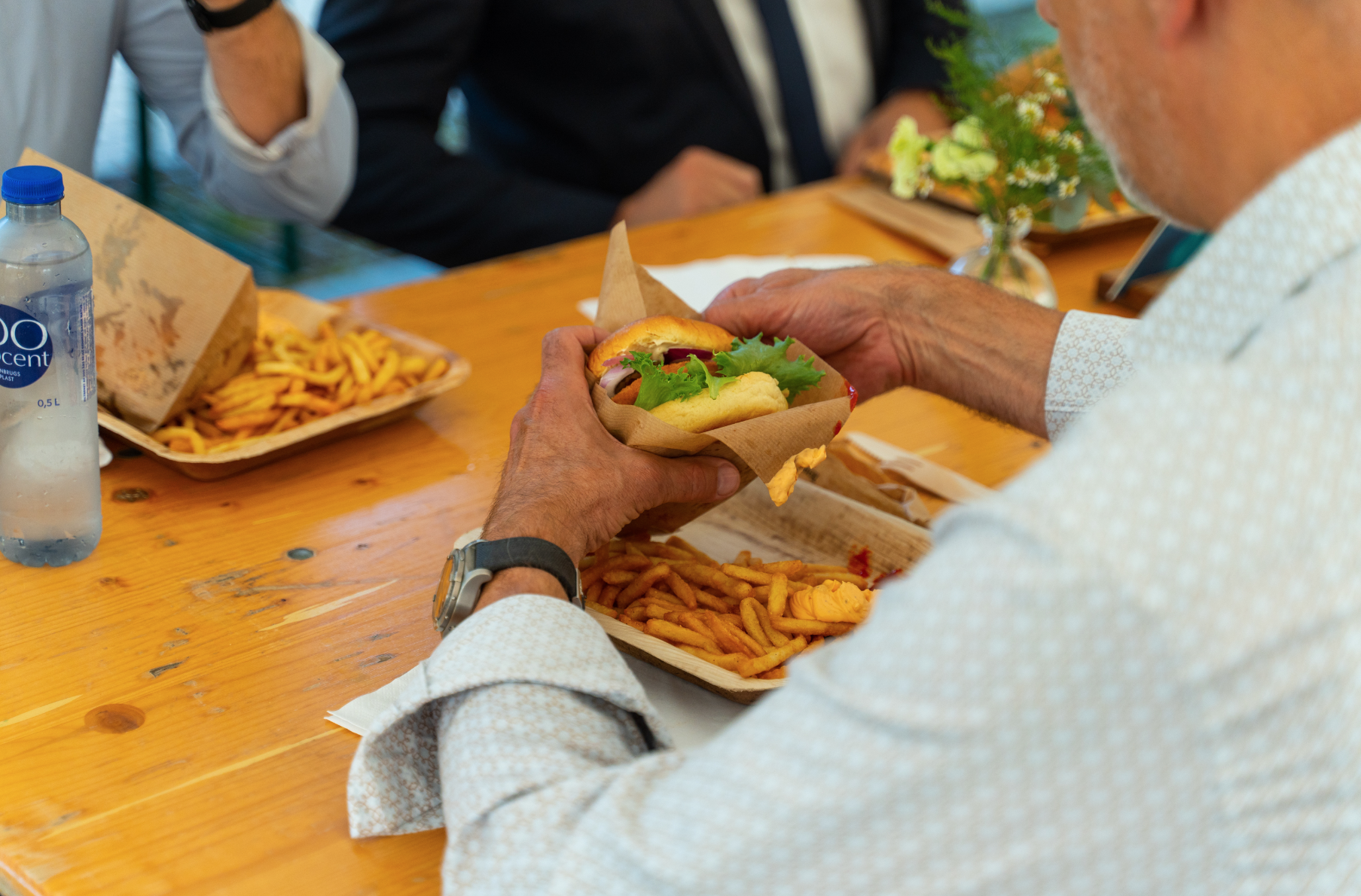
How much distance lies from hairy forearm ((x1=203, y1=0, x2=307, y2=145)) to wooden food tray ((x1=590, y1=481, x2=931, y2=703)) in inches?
40.6

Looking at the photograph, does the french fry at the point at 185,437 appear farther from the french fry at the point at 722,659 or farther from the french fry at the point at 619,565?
the french fry at the point at 722,659

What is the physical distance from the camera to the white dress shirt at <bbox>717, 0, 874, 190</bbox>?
305 cm

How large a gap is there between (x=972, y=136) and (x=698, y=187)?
2.97ft

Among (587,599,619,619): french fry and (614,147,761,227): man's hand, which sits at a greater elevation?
(587,599,619,619): french fry

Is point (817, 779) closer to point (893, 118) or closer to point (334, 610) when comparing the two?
point (334, 610)

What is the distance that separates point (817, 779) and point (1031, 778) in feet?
0.36

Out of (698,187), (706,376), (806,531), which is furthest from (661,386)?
(698,187)

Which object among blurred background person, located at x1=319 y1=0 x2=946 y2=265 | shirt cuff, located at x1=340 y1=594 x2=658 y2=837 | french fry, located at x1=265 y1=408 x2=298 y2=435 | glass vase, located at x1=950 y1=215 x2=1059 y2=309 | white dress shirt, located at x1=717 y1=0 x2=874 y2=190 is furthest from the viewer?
white dress shirt, located at x1=717 y1=0 x2=874 y2=190

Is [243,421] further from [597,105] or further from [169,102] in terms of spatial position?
[597,105]

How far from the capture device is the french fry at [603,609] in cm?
108

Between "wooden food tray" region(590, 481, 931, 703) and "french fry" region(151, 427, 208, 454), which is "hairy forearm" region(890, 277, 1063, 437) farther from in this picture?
"french fry" region(151, 427, 208, 454)

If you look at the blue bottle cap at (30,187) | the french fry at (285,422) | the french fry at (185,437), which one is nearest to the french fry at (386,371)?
the french fry at (285,422)

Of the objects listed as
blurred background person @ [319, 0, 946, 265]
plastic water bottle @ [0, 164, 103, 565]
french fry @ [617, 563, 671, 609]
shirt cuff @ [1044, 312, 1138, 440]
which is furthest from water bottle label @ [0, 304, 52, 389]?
blurred background person @ [319, 0, 946, 265]

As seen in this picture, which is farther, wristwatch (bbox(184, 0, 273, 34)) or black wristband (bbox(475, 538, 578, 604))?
wristwatch (bbox(184, 0, 273, 34))
